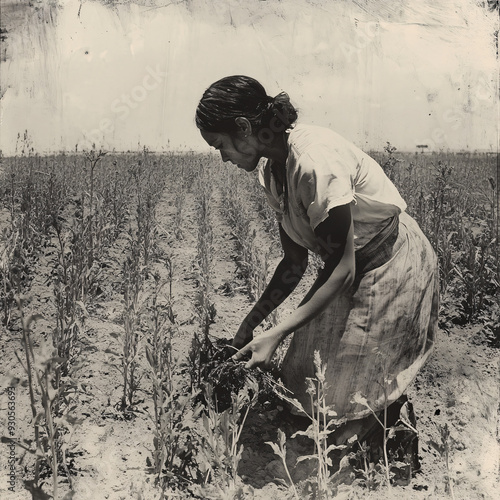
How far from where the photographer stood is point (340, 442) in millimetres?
1802

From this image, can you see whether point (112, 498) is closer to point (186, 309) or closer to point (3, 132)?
point (186, 309)

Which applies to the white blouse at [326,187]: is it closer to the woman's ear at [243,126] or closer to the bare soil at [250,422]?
the woman's ear at [243,126]

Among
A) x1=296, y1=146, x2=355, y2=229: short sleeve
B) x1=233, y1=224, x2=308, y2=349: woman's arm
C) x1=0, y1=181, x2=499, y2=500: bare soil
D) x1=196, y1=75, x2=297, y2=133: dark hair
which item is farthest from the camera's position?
x1=233, y1=224, x2=308, y2=349: woman's arm

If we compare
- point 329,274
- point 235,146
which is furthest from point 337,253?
point 235,146

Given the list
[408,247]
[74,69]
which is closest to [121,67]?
[74,69]

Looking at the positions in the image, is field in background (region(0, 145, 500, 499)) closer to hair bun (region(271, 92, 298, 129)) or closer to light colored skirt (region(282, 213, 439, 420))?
light colored skirt (region(282, 213, 439, 420))

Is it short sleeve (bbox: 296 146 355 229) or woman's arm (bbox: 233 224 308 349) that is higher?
short sleeve (bbox: 296 146 355 229)

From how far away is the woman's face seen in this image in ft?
5.31

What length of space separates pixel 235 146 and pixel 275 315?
1455 millimetres

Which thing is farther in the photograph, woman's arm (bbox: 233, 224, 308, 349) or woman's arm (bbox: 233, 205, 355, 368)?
woman's arm (bbox: 233, 224, 308, 349)

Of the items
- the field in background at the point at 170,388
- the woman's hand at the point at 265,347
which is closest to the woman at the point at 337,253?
the woman's hand at the point at 265,347

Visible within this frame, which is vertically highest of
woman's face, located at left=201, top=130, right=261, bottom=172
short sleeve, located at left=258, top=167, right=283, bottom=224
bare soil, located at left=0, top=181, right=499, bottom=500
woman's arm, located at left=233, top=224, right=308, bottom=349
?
woman's face, located at left=201, top=130, right=261, bottom=172

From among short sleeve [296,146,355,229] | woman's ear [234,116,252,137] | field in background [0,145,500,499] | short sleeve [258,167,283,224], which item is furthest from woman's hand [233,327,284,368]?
woman's ear [234,116,252,137]

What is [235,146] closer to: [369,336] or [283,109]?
[283,109]
